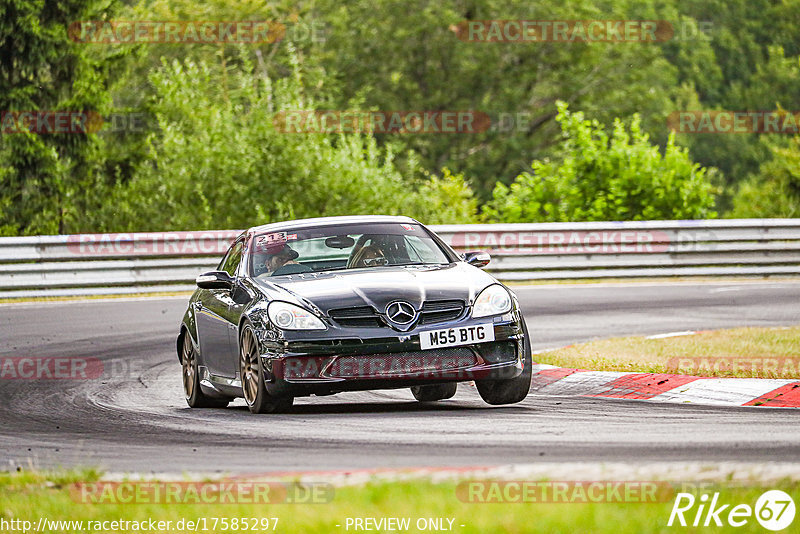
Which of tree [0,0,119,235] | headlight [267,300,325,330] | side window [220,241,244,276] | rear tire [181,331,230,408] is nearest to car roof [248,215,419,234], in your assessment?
side window [220,241,244,276]

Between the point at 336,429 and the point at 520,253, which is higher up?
the point at 336,429

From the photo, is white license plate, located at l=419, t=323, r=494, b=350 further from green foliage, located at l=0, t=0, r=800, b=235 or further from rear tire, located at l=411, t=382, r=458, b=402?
green foliage, located at l=0, t=0, r=800, b=235

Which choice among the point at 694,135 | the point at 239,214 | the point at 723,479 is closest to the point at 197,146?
the point at 239,214

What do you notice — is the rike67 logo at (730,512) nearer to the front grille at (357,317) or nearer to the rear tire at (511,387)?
the front grille at (357,317)

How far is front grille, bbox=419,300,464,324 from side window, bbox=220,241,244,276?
7.09 ft

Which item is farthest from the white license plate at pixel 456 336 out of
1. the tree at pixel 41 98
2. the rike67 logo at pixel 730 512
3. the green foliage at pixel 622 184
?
the tree at pixel 41 98

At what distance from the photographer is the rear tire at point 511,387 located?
930 centimetres

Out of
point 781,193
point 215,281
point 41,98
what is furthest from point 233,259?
point 781,193

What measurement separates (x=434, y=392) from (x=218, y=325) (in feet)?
5.52

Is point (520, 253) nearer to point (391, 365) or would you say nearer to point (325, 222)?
point (325, 222)

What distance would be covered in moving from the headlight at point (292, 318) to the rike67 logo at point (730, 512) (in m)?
3.85

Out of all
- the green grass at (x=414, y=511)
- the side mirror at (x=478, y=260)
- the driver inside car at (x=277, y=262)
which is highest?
the driver inside car at (x=277, y=262)

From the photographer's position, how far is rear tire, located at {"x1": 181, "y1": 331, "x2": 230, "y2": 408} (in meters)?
10.5

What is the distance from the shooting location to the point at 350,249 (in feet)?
34.1
